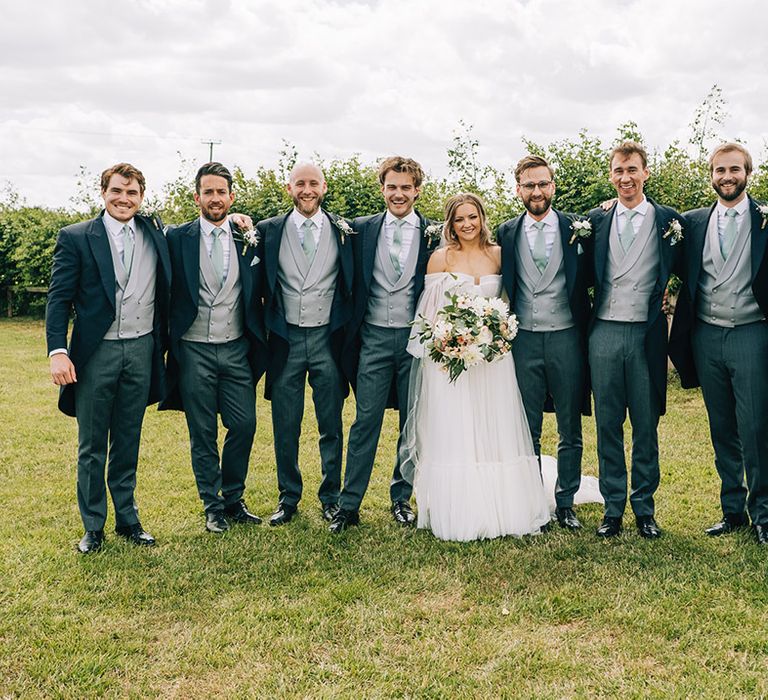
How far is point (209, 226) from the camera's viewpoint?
18.7 ft

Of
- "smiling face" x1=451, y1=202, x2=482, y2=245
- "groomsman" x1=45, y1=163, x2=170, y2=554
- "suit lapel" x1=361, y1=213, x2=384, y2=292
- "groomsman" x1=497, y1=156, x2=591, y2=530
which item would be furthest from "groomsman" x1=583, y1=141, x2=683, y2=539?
"groomsman" x1=45, y1=163, x2=170, y2=554

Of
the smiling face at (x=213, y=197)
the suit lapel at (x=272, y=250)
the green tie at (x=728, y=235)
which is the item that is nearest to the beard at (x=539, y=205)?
the green tie at (x=728, y=235)

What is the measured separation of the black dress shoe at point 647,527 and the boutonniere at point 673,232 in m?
1.89

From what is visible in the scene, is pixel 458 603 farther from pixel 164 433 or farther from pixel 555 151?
pixel 555 151

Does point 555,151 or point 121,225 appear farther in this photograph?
point 555,151

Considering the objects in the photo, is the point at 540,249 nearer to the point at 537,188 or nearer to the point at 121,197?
the point at 537,188

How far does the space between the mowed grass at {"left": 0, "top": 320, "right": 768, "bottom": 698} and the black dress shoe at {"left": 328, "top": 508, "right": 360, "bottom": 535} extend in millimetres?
116

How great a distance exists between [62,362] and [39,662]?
189 centimetres

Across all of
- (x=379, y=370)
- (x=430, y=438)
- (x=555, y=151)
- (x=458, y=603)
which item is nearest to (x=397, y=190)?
(x=379, y=370)

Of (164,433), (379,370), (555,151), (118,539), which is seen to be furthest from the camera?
(555,151)

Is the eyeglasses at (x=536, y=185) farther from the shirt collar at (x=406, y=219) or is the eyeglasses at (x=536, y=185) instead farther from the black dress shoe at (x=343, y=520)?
the black dress shoe at (x=343, y=520)

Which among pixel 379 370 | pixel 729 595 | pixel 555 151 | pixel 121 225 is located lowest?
pixel 729 595

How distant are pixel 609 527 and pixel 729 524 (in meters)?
0.87

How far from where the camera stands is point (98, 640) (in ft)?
13.5
